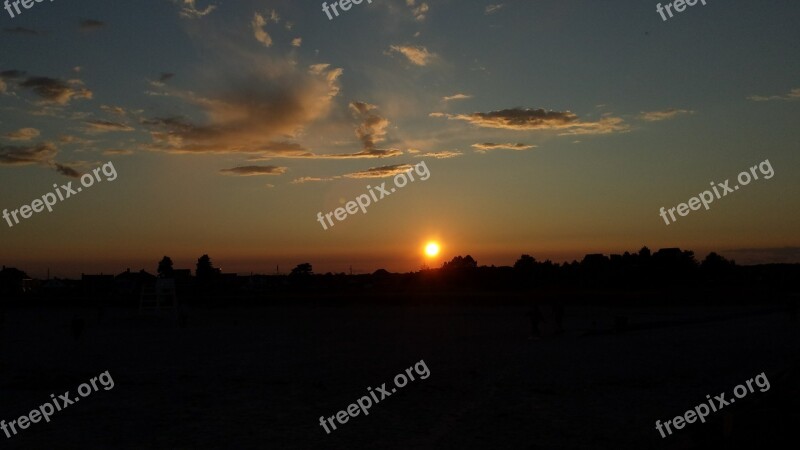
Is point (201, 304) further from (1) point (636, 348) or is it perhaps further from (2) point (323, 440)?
(2) point (323, 440)

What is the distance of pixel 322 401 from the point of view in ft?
51.1
